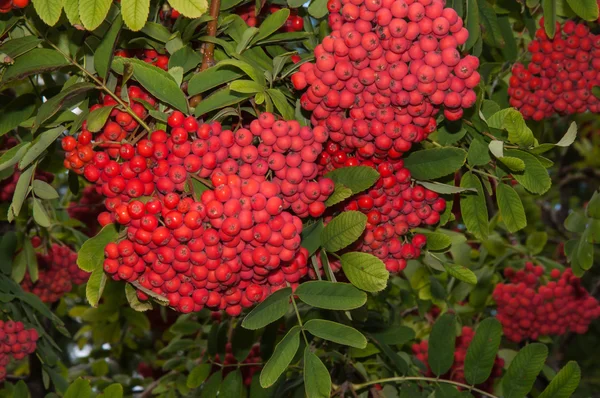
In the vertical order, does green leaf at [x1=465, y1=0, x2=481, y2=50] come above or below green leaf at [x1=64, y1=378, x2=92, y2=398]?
above

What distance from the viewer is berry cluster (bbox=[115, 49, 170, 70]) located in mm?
2411

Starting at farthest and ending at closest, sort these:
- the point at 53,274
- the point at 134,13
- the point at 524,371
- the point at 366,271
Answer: the point at 53,274 → the point at 524,371 → the point at 366,271 → the point at 134,13

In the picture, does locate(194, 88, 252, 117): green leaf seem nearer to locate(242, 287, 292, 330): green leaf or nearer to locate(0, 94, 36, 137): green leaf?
locate(242, 287, 292, 330): green leaf

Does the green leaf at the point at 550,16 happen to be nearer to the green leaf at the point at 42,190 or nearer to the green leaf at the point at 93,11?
the green leaf at the point at 93,11

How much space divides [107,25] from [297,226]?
3.02ft

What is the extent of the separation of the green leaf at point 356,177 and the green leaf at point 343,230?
8 cm

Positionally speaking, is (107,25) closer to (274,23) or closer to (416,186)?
(274,23)

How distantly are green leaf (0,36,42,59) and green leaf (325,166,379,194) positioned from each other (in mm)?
1053

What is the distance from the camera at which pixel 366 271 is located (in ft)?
7.06

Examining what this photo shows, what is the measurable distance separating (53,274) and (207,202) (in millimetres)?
2593

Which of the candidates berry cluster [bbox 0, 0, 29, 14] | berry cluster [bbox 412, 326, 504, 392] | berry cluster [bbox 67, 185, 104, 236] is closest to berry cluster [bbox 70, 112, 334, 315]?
berry cluster [bbox 0, 0, 29, 14]

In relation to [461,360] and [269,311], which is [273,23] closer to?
[269,311]

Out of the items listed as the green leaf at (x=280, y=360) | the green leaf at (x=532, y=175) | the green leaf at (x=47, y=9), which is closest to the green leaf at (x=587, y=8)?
the green leaf at (x=532, y=175)

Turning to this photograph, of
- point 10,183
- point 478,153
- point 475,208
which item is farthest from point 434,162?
point 10,183
